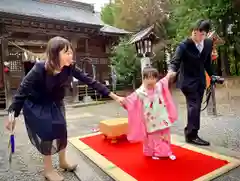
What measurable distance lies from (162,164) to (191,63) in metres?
1.57

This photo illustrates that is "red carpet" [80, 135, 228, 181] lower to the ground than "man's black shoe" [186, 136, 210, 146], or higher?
lower

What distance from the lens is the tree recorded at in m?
12.9

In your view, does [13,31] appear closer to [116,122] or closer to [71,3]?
[71,3]

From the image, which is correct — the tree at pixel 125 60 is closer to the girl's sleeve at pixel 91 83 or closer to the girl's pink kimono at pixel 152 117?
the girl's pink kimono at pixel 152 117

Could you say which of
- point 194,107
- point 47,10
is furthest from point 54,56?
point 47,10

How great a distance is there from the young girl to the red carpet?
6.9 inches

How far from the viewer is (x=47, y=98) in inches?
98.5

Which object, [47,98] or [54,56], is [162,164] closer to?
[47,98]

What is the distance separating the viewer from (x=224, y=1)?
10930 millimetres

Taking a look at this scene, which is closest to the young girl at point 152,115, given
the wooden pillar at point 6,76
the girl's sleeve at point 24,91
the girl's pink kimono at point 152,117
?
the girl's pink kimono at point 152,117

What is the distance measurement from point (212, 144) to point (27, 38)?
1071cm

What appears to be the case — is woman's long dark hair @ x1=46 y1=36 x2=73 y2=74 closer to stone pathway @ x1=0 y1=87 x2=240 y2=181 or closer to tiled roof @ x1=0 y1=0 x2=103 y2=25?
stone pathway @ x1=0 y1=87 x2=240 y2=181

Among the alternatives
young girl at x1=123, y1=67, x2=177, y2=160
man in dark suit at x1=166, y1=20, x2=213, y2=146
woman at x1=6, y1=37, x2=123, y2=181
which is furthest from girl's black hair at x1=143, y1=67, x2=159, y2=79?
woman at x1=6, y1=37, x2=123, y2=181

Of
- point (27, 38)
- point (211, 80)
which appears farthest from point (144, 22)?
point (211, 80)
